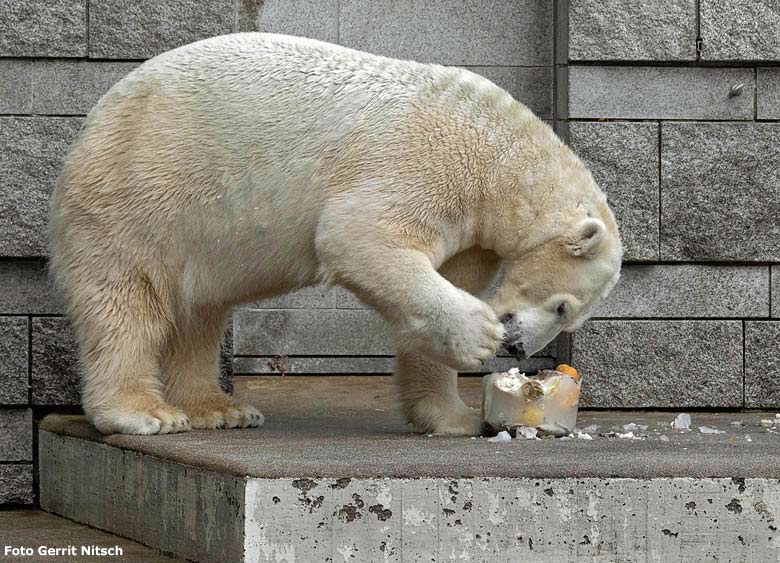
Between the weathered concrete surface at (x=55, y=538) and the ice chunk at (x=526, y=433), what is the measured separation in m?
1.27

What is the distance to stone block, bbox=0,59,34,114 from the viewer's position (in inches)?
242

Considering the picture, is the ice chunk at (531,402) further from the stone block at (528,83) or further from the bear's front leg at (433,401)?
the stone block at (528,83)

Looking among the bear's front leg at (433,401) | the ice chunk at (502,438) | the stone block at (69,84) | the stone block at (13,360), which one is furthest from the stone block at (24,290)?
the ice chunk at (502,438)

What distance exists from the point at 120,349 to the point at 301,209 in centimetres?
87

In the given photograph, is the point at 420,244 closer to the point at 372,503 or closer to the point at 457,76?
the point at 457,76

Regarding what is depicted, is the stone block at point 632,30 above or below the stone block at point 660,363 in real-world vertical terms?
above

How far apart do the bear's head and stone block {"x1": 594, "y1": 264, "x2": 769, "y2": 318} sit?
1.91 metres

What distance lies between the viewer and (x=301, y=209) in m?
5.02

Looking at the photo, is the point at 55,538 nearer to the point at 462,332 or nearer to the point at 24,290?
the point at 24,290

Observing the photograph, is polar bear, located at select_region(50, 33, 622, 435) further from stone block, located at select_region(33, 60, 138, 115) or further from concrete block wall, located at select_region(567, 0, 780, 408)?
concrete block wall, located at select_region(567, 0, 780, 408)

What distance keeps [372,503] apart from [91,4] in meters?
3.22

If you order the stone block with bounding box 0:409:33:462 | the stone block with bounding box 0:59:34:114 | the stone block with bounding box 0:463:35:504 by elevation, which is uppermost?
the stone block with bounding box 0:59:34:114

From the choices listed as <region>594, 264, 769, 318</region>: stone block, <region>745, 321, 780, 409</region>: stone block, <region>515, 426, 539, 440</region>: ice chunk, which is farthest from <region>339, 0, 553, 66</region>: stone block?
<region>515, 426, 539, 440</region>: ice chunk

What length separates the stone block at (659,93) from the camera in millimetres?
6707
